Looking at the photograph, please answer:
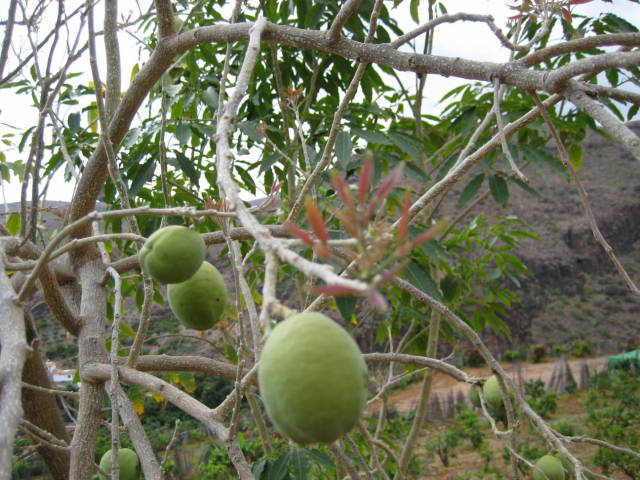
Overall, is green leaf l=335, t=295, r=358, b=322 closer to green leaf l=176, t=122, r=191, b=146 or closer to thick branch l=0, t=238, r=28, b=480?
thick branch l=0, t=238, r=28, b=480

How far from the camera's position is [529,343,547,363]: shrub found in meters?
13.4

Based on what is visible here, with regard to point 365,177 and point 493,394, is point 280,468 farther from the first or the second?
point 365,177

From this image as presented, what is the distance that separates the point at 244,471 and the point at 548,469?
854 mm

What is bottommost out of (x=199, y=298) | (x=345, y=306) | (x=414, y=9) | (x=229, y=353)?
(x=229, y=353)

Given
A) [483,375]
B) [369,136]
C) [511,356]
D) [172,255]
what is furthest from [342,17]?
[511,356]

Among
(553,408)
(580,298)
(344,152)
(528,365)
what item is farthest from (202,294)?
(580,298)

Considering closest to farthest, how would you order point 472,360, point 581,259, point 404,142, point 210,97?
point 404,142, point 210,97, point 472,360, point 581,259

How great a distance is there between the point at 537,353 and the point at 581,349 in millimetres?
1031

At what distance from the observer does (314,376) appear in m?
0.48

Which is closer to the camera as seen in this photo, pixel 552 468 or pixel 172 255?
pixel 172 255

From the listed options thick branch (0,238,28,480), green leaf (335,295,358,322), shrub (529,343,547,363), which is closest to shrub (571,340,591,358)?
shrub (529,343,547,363)

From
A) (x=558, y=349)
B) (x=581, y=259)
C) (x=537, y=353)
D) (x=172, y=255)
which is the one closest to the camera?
(x=172, y=255)

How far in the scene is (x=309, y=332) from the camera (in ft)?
1.60

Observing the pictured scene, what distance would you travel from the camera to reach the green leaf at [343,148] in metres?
1.60
